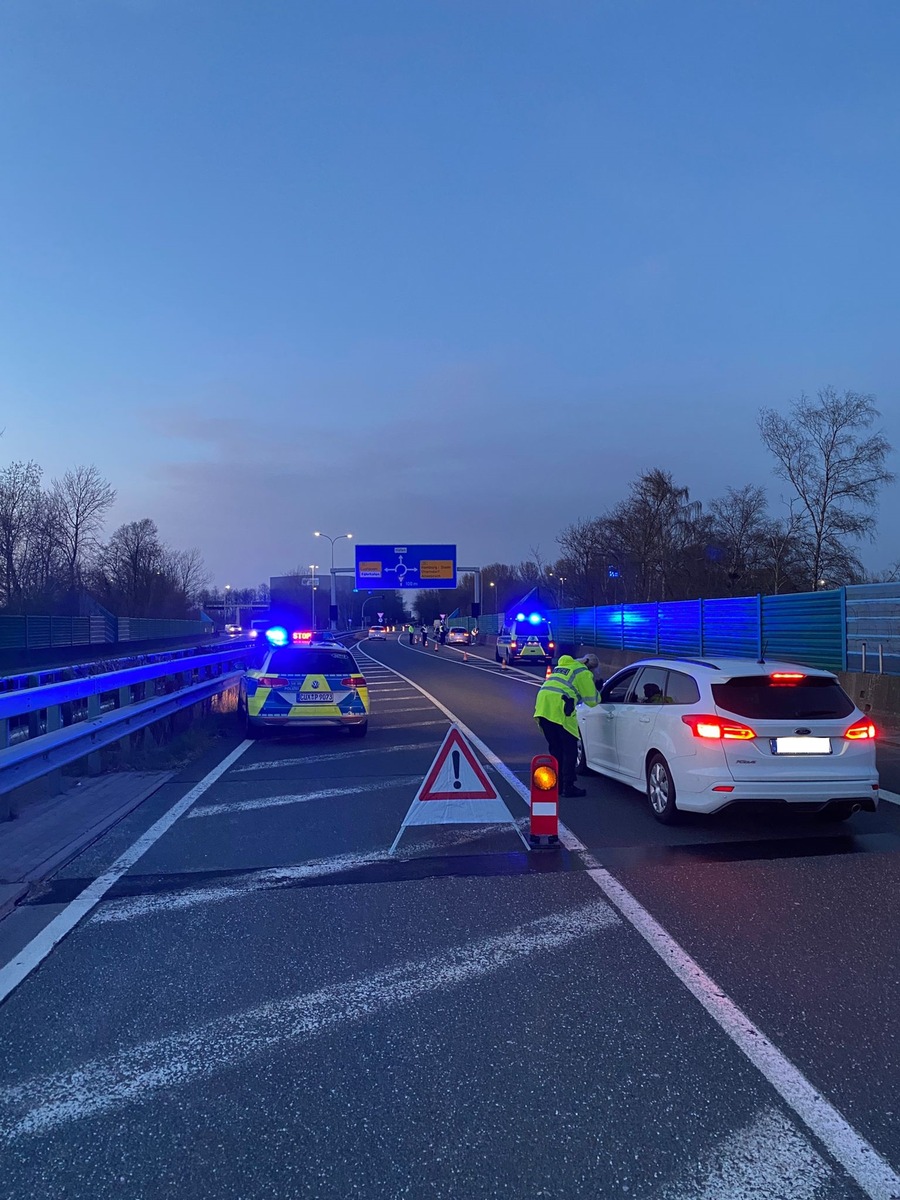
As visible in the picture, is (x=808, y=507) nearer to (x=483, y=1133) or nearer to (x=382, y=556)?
(x=382, y=556)

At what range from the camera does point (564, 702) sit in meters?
9.41

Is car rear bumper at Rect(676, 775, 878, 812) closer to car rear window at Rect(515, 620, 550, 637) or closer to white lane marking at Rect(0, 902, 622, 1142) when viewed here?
white lane marking at Rect(0, 902, 622, 1142)

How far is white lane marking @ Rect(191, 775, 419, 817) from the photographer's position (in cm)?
927

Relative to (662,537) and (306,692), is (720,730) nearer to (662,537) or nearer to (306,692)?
(306,692)

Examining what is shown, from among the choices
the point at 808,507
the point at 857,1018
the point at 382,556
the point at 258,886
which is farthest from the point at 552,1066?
the point at 382,556

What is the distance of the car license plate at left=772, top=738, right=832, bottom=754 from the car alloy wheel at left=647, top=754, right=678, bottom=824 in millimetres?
1012

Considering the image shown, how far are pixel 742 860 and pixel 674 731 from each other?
4.26 ft

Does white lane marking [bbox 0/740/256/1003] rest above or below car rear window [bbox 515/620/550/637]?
below

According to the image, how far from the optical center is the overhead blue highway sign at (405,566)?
55781mm

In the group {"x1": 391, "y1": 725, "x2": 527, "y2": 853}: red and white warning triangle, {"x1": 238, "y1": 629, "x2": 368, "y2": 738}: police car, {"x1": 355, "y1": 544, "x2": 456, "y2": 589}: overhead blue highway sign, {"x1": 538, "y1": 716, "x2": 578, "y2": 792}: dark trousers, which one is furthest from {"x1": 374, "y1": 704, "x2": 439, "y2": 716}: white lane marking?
{"x1": 355, "y1": 544, "x2": 456, "y2": 589}: overhead blue highway sign

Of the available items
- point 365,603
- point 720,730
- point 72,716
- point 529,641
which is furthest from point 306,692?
point 365,603

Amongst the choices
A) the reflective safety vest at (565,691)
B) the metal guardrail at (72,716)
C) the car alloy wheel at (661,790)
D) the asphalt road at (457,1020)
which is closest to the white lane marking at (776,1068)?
the asphalt road at (457,1020)

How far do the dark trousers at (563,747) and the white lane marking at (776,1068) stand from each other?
10.6 feet

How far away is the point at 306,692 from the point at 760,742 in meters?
8.13
